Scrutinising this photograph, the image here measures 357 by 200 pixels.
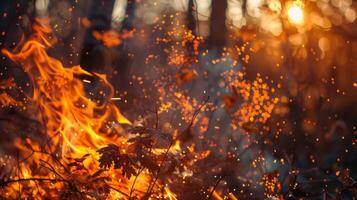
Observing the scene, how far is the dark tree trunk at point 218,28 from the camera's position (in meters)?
23.4

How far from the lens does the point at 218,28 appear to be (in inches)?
923

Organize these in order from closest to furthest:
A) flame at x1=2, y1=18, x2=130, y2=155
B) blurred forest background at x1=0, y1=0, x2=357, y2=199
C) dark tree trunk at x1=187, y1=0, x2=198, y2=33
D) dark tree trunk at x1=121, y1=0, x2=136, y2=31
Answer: flame at x1=2, y1=18, x2=130, y2=155 < blurred forest background at x1=0, y1=0, x2=357, y2=199 < dark tree trunk at x1=187, y1=0, x2=198, y2=33 < dark tree trunk at x1=121, y1=0, x2=136, y2=31

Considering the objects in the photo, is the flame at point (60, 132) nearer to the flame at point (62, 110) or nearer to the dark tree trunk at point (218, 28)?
the flame at point (62, 110)

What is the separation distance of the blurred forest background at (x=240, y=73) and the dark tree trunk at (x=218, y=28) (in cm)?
7

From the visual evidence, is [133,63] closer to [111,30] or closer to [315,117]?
[111,30]

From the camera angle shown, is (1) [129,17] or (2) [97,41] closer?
(2) [97,41]

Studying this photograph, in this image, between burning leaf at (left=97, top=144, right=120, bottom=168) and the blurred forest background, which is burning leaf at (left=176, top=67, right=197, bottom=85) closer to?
the blurred forest background

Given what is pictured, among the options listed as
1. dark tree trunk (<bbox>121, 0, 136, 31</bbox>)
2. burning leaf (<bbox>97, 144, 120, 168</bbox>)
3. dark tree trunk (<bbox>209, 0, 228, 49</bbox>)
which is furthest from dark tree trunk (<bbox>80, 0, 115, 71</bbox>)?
burning leaf (<bbox>97, 144, 120, 168</bbox>)

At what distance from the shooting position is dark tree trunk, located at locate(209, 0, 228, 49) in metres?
23.4

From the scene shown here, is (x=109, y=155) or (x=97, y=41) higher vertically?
(x=97, y=41)

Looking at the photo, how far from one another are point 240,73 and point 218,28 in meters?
3.78

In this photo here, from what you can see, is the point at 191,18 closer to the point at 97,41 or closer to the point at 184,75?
the point at 97,41

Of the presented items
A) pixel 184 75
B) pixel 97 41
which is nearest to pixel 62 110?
pixel 184 75

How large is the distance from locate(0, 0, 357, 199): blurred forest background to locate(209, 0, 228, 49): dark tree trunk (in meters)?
0.07
